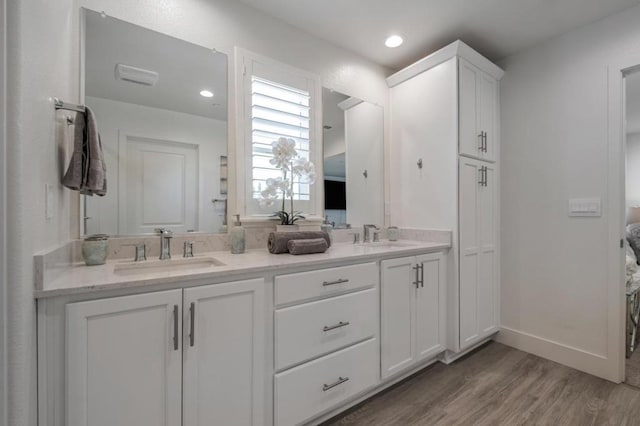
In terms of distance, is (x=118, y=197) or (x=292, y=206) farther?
(x=292, y=206)

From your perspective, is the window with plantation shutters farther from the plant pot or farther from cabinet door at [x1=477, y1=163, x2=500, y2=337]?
cabinet door at [x1=477, y1=163, x2=500, y2=337]

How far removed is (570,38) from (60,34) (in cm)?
→ 325

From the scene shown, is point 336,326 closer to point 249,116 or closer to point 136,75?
point 249,116

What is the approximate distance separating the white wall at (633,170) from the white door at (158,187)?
255 inches

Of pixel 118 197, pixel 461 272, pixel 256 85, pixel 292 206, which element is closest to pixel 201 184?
pixel 118 197

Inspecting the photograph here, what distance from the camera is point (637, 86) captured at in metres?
3.05

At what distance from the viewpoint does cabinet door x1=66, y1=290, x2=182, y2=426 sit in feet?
3.07

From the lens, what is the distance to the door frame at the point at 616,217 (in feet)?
6.46

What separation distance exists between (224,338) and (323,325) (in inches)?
20.5

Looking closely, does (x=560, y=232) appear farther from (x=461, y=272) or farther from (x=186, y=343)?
→ (x=186, y=343)

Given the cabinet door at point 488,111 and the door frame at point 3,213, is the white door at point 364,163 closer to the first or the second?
the cabinet door at point 488,111

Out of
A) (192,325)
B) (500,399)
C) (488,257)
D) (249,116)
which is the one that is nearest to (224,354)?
(192,325)

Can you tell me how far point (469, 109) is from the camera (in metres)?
2.28

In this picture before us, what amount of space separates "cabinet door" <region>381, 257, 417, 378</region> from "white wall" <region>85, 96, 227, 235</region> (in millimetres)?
1146
